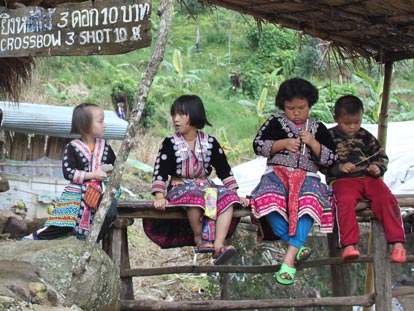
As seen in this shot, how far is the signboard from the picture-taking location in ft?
10.3

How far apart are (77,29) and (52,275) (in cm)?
123

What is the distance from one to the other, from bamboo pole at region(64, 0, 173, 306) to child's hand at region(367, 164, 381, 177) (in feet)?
6.10

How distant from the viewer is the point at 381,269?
4.36 m

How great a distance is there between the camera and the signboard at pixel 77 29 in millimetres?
3143

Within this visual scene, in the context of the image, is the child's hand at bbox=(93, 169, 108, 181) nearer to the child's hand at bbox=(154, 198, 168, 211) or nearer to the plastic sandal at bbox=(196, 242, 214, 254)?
the child's hand at bbox=(154, 198, 168, 211)

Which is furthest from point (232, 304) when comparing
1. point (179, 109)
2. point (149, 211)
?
point (179, 109)

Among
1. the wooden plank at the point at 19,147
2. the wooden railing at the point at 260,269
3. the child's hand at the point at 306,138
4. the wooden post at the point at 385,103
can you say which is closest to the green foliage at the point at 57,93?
the wooden plank at the point at 19,147

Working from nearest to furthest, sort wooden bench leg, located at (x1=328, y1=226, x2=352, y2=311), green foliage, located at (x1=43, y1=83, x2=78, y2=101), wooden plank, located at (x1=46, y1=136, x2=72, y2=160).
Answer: wooden bench leg, located at (x1=328, y1=226, x2=352, y2=311)
wooden plank, located at (x1=46, y1=136, x2=72, y2=160)
green foliage, located at (x1=43, y1=83, x2=78, y2=101)

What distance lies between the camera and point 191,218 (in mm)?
4070

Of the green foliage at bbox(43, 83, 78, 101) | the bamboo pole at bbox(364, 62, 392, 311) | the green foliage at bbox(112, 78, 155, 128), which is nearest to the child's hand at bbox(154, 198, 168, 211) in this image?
the bamboo pole at bbox(364, 62, 392, 311)

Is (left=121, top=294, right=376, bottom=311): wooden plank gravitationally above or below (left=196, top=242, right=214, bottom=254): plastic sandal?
below

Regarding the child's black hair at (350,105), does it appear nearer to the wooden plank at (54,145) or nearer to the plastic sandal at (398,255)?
the plastic sandal at (398,255)

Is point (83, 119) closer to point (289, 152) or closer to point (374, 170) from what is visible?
point (289, 152)

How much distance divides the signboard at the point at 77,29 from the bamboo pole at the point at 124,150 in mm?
169
